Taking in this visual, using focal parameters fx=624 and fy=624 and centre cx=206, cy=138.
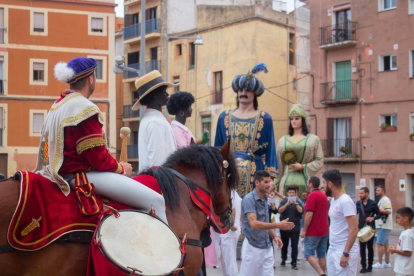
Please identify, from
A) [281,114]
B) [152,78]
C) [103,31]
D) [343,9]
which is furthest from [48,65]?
[152,78]

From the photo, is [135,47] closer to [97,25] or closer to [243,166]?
[97,25]

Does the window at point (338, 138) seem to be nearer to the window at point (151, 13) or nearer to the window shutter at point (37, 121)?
the window shutter at point (37, 121)

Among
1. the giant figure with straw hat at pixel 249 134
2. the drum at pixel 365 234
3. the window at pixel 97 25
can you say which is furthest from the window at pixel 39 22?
the giant figure with straw hat at pixel 249 134

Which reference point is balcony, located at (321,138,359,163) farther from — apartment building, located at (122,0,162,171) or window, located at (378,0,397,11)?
apartment building, located at (122,0,162,171)

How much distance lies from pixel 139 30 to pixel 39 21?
10387 mm

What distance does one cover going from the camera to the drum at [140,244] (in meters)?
4.36

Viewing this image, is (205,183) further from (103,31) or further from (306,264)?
(103,31)

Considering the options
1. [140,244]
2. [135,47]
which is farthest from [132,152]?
[140,244]

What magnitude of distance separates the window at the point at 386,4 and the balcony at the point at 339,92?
402 centimetres

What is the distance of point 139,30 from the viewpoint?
47406 mm

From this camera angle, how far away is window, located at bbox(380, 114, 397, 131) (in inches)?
1238

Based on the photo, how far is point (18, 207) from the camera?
4.29 metres

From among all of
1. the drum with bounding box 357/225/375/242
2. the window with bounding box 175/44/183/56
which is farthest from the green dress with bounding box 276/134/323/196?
the window with bounding box 175/44/183/56

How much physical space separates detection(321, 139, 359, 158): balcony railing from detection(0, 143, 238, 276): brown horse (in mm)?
28291
